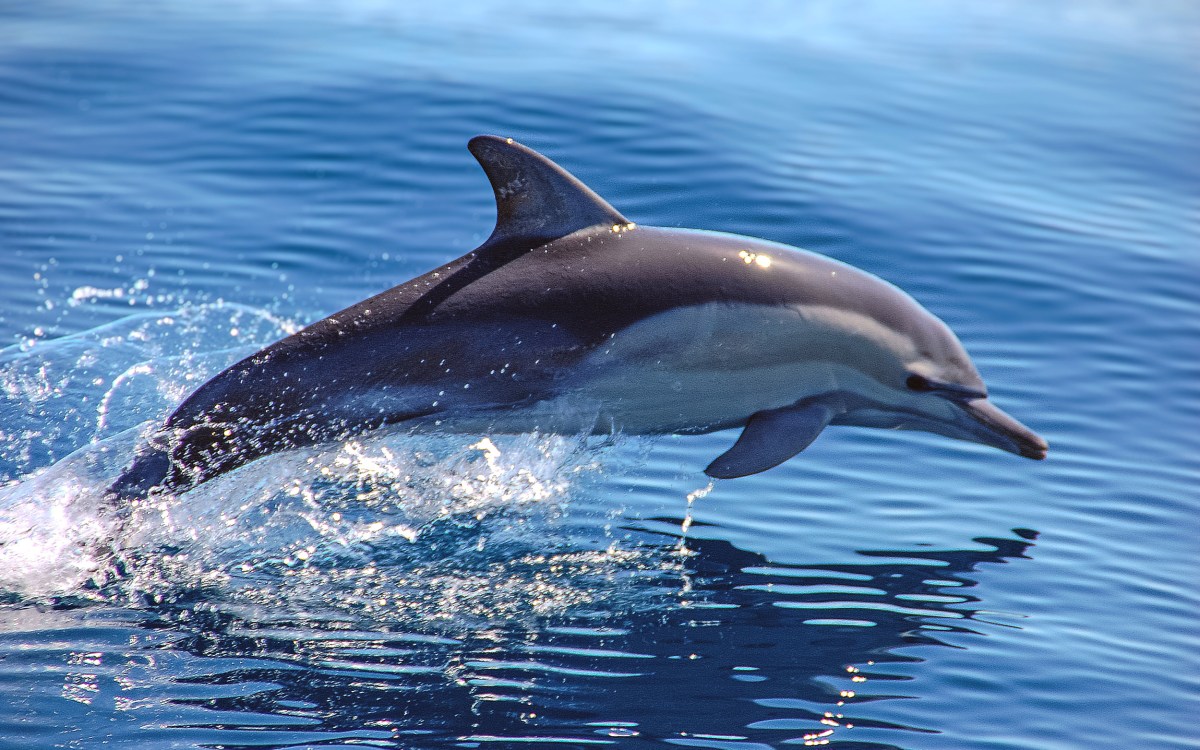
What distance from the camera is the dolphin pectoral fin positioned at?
6.61 meters

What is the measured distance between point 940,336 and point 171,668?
14.0 feet

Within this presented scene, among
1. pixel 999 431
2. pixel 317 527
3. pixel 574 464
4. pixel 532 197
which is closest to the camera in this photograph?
pixel 532 197

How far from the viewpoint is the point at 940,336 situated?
24.2 ft

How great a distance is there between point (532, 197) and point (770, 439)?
1670 mm

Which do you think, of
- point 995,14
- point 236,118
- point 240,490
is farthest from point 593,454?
point 995,14

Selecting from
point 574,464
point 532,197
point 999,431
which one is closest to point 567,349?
point 532,197

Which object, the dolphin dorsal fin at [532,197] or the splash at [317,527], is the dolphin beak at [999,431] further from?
the dolphin dorsal fin at [532,197]

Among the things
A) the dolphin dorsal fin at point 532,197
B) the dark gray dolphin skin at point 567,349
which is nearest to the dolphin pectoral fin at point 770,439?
the dark gray dolphin skin at point 567,349

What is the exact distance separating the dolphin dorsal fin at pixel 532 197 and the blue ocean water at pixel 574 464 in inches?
44.5

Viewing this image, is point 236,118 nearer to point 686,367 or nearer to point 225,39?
point 225,39

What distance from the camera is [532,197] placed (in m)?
6.40

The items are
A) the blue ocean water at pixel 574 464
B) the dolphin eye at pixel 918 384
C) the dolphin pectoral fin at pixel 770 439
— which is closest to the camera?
the blue ocean water at pixel 574 464

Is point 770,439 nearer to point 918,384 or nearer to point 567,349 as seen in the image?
point 918,384

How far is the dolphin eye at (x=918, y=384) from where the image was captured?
725 centimetres
